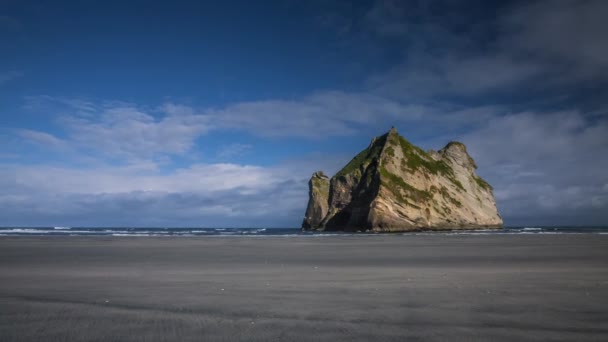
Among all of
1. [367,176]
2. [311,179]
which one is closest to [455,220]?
[367,176]

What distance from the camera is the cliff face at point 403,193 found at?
9069 cm

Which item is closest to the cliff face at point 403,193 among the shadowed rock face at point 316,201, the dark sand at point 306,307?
the shadowed rock face at point 316,201

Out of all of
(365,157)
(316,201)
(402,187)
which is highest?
(365,157)

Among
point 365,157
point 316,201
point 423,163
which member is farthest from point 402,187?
point 316,201

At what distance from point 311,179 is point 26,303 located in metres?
122

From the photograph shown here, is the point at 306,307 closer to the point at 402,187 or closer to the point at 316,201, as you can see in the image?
the point at 402,187

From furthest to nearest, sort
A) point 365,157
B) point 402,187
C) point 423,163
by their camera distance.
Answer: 1. point 365,157
2. point 423,163
3. point 402,187

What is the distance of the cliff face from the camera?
90.7 meters

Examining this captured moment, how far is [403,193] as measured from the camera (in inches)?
3701

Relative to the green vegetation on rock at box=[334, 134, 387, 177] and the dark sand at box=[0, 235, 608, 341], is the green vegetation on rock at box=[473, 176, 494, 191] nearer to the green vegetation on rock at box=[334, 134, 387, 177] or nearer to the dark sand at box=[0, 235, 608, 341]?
the green vegetation on rock at box=[334, 134, 387, 177]

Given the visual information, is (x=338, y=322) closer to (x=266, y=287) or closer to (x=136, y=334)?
(x=136, y=334)

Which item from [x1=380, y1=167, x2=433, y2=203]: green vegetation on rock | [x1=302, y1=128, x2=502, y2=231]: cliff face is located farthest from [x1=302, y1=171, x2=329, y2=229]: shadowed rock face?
[x1=380, y1=167, x2=433, y2=203]: green vegetation on rock

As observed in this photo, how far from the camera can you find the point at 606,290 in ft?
28.6

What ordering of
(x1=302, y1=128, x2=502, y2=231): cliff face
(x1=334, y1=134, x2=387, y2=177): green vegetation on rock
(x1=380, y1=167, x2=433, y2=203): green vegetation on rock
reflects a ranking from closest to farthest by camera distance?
(x1=302, y1=128, x2=502, y2=231): cliff face, (x1=380, y1=167, x2=433, y2=203): green vegetation on rock, (x1=334, y1=134, x2=387, y2=177): green vegetation on rock
